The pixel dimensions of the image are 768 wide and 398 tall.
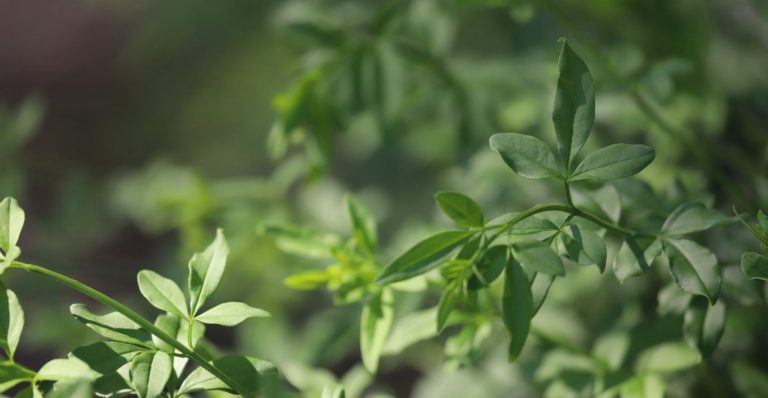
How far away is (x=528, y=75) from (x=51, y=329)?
0.91 meters

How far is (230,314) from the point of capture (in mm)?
594

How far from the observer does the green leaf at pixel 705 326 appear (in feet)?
2.27

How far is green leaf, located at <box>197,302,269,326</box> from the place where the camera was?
1.93ft

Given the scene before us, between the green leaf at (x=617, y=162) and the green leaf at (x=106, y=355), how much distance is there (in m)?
0.37

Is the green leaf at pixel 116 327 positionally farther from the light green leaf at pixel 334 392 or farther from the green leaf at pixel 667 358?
the green leaf at pixel 667 358

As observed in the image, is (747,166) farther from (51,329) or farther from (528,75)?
(51,329)

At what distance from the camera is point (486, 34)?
1824 millimetres

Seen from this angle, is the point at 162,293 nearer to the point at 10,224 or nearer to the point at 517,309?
the point at 10,224

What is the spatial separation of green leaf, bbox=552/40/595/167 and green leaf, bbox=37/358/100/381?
0.37m

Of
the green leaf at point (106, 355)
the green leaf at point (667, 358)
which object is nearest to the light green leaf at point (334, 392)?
the green leaf at point (106, 355)

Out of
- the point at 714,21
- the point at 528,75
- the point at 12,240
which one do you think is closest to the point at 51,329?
the point at 12,240

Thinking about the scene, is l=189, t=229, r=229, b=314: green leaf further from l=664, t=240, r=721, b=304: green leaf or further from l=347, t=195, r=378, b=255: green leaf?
l=664, t=240, r=721, b=304: green leaf

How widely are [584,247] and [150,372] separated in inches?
13.3

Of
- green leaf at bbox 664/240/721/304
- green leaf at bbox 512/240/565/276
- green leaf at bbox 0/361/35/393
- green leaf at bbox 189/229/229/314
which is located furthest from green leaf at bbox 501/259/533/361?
green leaf at bbox 0/361/35/393
